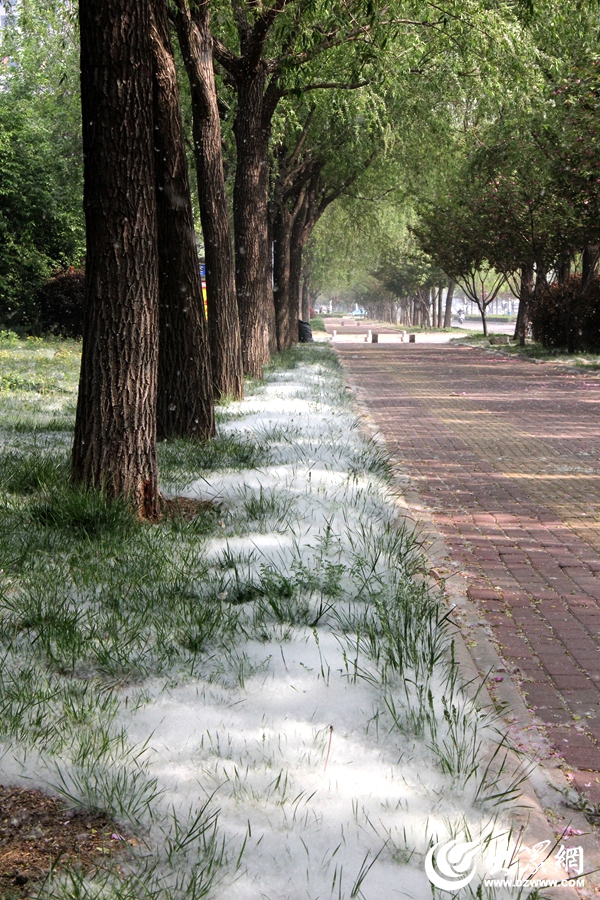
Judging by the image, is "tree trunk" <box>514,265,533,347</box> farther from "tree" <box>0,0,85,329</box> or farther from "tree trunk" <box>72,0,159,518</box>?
"tree trunk" <box>72,0,159,518</box>

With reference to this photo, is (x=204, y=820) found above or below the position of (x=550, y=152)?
below

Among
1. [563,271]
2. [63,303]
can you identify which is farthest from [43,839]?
[563,271]

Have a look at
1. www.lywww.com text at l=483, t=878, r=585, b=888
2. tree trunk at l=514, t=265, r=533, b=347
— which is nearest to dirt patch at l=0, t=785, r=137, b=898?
www.lywww.com text at l=483, t=878, r=585, b=888

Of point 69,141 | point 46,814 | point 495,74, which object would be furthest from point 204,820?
point 69,141

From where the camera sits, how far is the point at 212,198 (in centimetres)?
1221

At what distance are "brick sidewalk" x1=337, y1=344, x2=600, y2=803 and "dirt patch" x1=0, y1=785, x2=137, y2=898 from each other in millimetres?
1683

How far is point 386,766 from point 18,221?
1121 inches

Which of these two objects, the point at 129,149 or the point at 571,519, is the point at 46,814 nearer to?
the point at 129,149

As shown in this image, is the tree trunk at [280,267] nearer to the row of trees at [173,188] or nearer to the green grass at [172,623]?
the row of trees at [173,188]

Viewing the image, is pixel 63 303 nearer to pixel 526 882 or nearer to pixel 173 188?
pixel 173 188

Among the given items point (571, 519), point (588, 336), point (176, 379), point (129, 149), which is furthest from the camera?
point (588, 336)

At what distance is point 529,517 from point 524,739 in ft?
13.1

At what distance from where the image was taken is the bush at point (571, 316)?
86.8 feet

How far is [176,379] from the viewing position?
9445 millimetres
